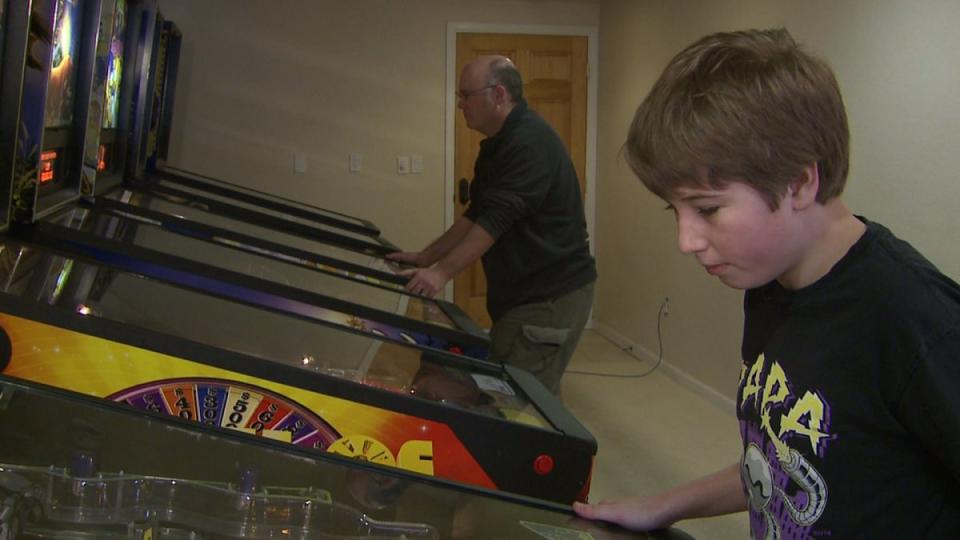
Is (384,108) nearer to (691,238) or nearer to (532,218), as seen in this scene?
(532,218)

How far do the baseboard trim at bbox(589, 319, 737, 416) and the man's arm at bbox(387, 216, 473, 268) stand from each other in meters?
1.79

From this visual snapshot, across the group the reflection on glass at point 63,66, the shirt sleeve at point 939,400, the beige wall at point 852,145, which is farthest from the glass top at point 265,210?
the shirt sleeve at point 939,400

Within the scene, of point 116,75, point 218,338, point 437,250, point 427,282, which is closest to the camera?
point 218,338

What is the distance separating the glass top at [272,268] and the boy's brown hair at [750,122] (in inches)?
50.1

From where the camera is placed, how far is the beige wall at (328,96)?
19.6 ft

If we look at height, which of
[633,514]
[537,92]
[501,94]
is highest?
[537,92]

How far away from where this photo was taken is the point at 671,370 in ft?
17.5

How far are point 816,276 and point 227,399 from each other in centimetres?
70

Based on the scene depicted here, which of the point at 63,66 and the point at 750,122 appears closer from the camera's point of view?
the point at 750,122

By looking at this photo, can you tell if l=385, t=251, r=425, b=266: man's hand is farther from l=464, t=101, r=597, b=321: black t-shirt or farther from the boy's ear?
the boy's ear

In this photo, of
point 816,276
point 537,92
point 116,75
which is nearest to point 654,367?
point 537,92

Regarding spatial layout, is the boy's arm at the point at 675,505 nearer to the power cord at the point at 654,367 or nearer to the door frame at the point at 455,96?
the power cord at the point at 654,367

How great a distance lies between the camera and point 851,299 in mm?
933

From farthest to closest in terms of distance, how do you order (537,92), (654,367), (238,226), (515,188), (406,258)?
1. (537,92)
2. (654,367)
3. (406,258)
4. (238,226)
5. (515,188)
